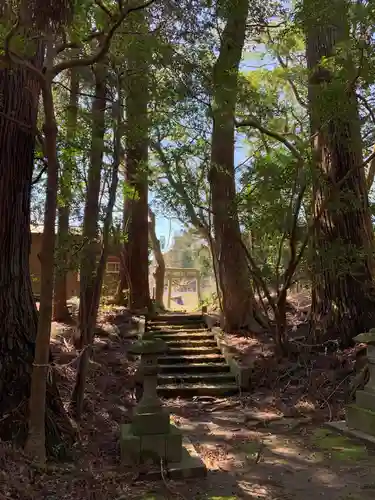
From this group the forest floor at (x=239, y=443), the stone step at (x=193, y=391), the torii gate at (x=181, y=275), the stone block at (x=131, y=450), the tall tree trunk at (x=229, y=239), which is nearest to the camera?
the forest floor at (x=239, y=443)

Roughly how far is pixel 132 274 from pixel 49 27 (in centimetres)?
1024

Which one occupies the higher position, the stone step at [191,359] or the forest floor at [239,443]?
the stone step at [191,359]

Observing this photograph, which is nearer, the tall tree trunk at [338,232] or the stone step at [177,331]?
the tall tree trunk at [338,232]

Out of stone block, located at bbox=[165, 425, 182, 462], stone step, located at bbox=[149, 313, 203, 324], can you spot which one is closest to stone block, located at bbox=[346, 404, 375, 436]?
stone block, located at bbox=[165, 425, 182, 462]

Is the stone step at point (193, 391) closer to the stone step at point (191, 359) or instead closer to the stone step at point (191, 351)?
the stone step at point (191, 359)

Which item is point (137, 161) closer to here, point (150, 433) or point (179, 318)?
point (179, 318)

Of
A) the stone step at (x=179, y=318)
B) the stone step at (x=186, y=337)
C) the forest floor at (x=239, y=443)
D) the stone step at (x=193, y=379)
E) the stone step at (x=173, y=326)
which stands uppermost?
the stone step at (x=179, y=318)

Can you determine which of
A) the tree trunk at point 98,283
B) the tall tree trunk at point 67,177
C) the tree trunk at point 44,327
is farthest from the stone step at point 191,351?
the tree trunk at point 44,327

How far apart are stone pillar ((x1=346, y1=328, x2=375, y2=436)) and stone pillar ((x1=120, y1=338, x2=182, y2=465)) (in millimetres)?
2250

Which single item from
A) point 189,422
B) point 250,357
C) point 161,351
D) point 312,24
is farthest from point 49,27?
point 250,357

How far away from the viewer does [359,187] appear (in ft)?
28.9

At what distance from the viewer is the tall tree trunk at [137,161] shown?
221 inches

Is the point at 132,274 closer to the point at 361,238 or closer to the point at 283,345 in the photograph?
the point at 283,345

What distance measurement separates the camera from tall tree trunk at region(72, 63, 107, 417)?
6.25 m
